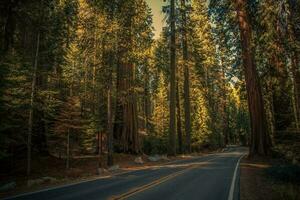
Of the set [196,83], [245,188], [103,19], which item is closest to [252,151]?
[245,188]

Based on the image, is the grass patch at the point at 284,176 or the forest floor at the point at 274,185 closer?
the forest floor at the point at 274,185

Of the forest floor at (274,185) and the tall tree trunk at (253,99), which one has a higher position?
the tall tree trunk at (253,99)

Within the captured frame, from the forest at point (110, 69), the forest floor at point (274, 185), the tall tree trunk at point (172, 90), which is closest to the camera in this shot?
the forest floor at point (274, 185)

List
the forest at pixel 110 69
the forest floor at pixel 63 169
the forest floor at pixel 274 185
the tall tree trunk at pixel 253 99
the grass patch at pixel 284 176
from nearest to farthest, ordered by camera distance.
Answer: the forest floor at pixel 274 185
the grass patch at pixel 284 176
the forest at pixel 110 69
the forest floor at pixel 63 169
the tall tree trunk at pixel 253 99

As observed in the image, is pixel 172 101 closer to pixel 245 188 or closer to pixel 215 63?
pixel 245 188

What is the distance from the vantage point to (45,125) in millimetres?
23828

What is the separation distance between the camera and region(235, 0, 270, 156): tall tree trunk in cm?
1998

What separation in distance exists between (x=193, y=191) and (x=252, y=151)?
11.9 m

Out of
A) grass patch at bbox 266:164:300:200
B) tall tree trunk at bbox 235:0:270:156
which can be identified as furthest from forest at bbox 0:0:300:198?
grass patch at bbox 266:164:300:200

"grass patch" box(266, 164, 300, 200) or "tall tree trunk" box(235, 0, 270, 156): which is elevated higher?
"tall tree trunk" box(235, 0, 270, 156)

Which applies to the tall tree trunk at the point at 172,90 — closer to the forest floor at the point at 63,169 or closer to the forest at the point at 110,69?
the forest at the point at 110,69

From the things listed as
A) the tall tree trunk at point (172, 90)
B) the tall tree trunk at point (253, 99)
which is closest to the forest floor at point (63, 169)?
the tall tree trunk at point (172, 90)

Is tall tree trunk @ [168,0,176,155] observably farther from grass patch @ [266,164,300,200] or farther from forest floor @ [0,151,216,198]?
grass patch @ [266,164,300,200]

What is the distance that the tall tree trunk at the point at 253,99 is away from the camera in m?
20.0
